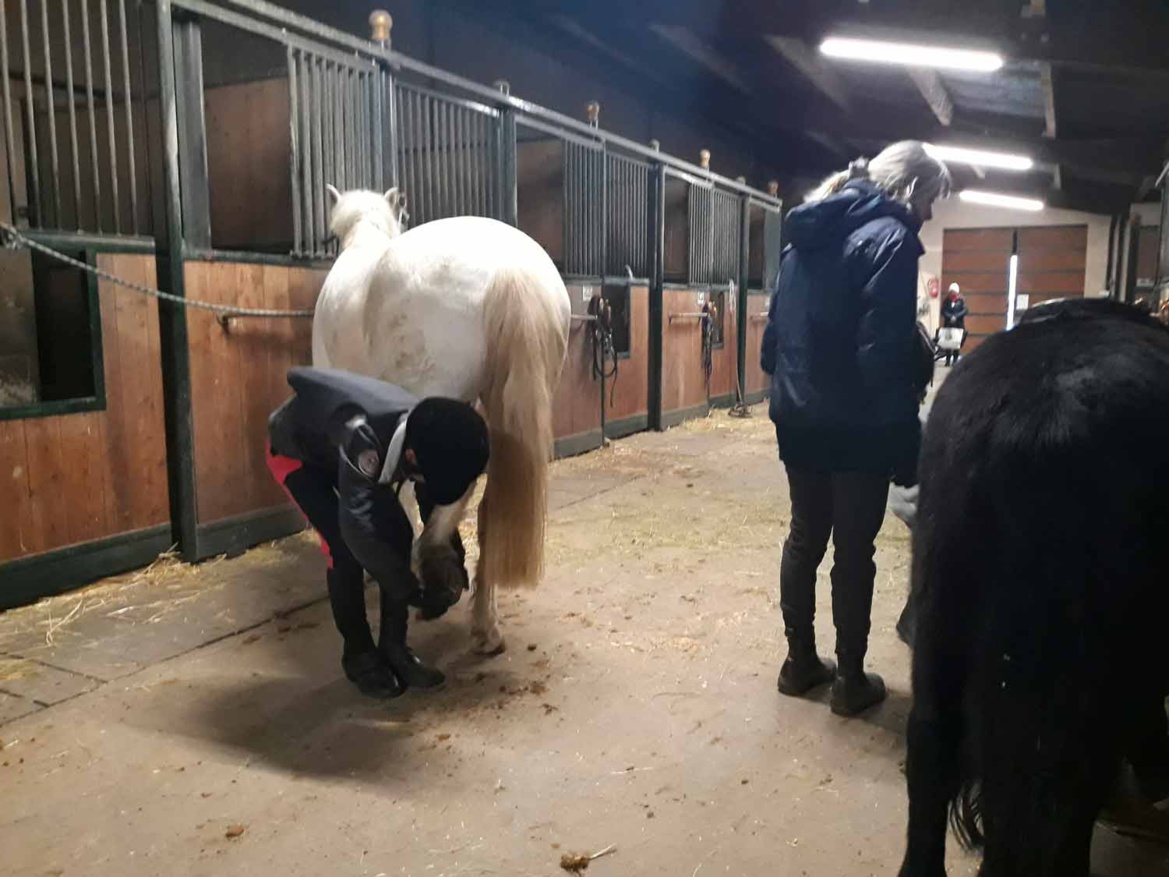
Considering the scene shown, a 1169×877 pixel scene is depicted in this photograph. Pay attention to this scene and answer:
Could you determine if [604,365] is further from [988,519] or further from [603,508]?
[988,519]

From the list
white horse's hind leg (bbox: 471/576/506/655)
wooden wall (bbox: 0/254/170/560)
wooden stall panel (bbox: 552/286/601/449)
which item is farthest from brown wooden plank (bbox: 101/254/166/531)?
wooden stall panel (bbox: 552/286/601/449)

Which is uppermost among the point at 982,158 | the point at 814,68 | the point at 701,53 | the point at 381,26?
the point at 701,53

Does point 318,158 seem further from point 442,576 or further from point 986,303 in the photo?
point 986,303

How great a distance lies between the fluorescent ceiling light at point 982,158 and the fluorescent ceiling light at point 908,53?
162 inches

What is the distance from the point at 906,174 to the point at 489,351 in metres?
1.08

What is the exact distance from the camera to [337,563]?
80.4 inches

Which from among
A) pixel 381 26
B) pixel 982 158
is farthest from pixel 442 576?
pixel 982 158

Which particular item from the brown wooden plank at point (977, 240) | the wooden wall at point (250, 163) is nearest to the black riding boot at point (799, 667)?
the wooden wall at point (250, 163)

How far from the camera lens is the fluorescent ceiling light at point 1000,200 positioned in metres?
14.3

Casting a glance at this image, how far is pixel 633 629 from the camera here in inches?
100

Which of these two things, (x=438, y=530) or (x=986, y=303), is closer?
(x=438, y=530)

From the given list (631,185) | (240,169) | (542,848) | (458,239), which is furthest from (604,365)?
(542,848)

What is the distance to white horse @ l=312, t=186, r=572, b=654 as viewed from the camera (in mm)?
2203

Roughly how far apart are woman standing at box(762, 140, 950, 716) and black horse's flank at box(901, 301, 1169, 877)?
0.75 metres
